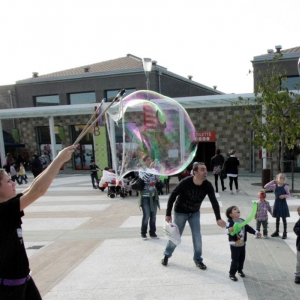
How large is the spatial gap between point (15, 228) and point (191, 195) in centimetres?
269

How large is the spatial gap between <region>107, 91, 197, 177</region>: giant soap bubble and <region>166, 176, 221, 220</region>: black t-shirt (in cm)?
75

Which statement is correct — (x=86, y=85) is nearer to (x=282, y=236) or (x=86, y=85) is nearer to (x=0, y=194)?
(x=282, y=236)

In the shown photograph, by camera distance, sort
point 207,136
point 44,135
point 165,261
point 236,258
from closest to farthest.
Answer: point 236,258 < point 165,261 < point 207,136 < point 44,135

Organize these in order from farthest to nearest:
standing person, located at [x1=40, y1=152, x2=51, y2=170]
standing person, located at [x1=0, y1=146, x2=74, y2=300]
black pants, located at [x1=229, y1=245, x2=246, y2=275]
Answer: standing person, located at [x1=40, y1=152, x2=51, y2=170], black pants, located at [x1=229, y1=245, x2=246, y2=275], standing person, located at [x1=0, y1=146, x2=74, y2=300]

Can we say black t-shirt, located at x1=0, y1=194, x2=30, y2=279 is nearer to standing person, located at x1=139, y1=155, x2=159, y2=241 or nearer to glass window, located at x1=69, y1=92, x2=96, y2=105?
standing person, located at x1=139, y1=155, x2=159, y2=241

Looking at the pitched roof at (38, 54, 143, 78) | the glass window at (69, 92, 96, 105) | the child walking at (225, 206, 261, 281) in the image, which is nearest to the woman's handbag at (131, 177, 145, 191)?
the child walking at (225, 206, 261, 281)

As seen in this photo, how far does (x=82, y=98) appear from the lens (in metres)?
23.3

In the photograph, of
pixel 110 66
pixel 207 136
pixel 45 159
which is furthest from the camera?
pixel 110 66

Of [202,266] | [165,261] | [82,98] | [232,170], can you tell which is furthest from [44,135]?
[202,266]

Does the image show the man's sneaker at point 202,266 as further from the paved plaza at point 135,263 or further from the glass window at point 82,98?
the glass window at point 82,98

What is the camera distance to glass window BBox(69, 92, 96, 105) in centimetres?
2297

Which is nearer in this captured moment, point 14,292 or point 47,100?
point 14,292

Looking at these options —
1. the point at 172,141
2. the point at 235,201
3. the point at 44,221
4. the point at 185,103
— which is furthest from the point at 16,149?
the point at 172,141

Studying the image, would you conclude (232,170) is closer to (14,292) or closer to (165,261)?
(165,261)
